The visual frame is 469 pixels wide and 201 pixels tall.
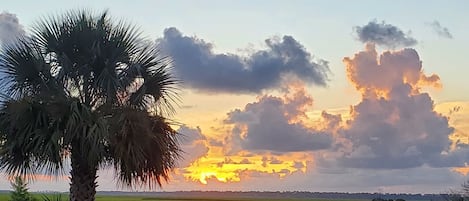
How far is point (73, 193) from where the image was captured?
2258cm

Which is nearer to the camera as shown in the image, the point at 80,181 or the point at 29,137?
the point at 29,137

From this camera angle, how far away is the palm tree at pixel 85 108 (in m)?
21.5

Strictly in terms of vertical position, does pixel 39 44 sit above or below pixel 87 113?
above

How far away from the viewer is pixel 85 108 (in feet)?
70.8

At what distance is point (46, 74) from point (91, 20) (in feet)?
7.39

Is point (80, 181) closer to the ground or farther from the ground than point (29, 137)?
closer to the ground

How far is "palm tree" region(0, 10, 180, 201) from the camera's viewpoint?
70.7 ft

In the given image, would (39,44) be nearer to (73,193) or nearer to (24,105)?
(24,105)

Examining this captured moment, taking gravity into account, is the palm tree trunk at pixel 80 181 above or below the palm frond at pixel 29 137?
below

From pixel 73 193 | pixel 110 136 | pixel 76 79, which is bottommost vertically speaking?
pixel 73 193

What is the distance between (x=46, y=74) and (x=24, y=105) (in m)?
1.47

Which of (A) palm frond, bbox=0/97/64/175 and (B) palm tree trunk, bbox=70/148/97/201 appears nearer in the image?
(A) palm frond, bbox=0/97/64/175

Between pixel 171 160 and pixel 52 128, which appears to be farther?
pixel 171 160

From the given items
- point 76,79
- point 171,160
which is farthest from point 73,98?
point 171,160
